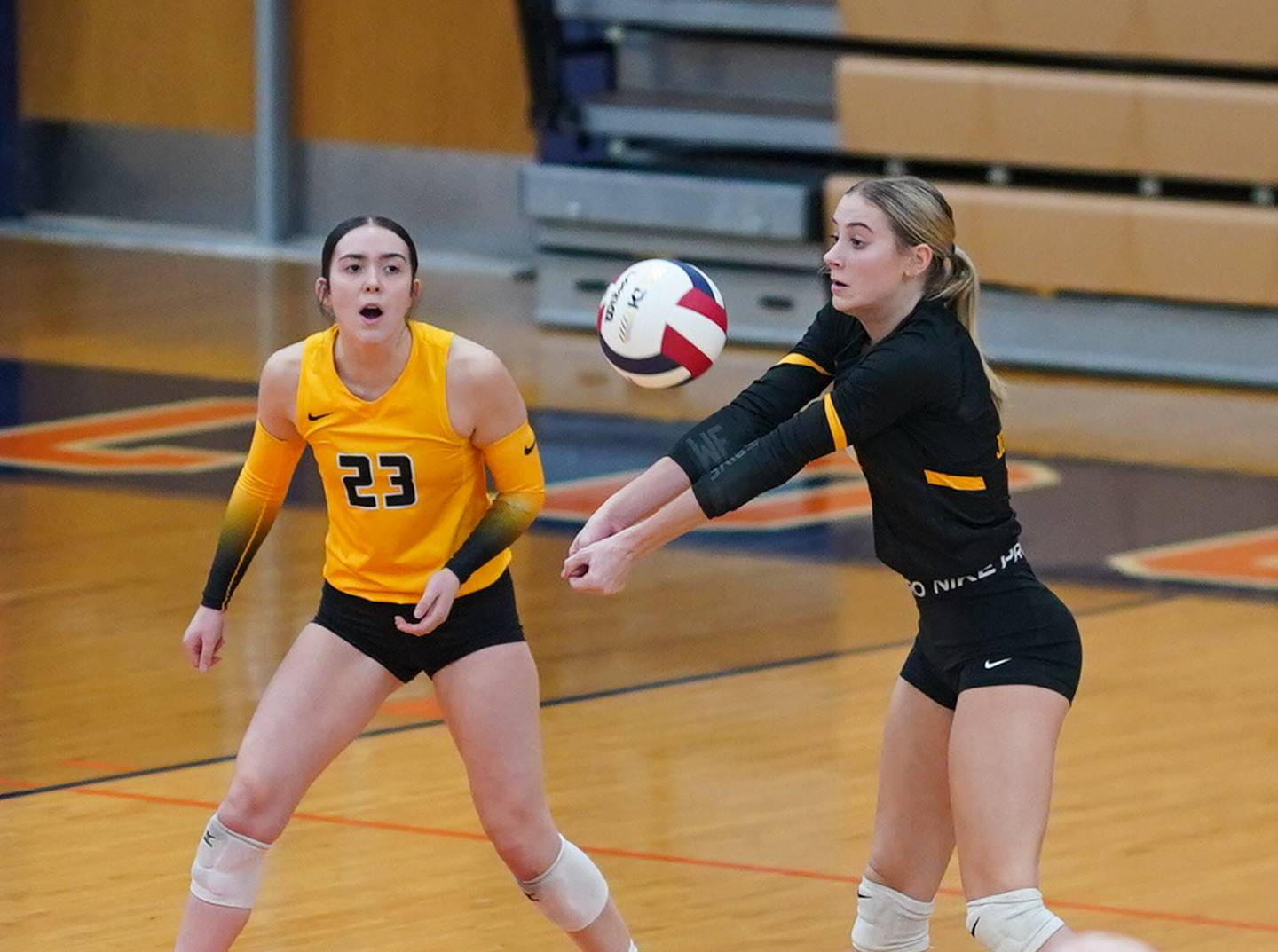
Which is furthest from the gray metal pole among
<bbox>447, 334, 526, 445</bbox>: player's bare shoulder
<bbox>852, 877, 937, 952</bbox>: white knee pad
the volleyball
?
<bbox>852, 877, 937, 952</bbox>: white knee pad

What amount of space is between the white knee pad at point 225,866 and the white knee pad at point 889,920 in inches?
48.5

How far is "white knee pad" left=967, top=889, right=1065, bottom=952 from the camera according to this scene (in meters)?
4.88

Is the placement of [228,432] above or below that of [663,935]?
below

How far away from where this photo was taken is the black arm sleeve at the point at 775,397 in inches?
207

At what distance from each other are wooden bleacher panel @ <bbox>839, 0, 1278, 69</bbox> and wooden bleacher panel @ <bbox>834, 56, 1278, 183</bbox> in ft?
0.48

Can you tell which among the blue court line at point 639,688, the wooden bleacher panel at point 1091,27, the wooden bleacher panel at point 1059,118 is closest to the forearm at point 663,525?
the blue court line at point 639,688

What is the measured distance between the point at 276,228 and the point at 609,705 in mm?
11272

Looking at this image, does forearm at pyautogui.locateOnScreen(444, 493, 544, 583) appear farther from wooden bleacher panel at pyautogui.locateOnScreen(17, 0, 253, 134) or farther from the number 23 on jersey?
wooden bleacher panel at pyautogui.locateOnScreen(17, 0, 253, 134)

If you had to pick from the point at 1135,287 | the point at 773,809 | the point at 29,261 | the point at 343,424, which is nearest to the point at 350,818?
the point at 773,809

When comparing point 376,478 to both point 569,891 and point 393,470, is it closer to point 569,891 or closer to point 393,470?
point 393,470

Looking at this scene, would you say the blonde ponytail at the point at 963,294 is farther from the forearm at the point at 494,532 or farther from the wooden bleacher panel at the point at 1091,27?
the wooden bleacher panel at the point at 1091,27

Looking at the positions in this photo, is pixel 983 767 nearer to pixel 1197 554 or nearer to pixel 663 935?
pixel 663 935

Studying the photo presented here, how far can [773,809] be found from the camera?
292 inches

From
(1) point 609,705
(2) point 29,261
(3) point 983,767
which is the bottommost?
(2) point 29,261
